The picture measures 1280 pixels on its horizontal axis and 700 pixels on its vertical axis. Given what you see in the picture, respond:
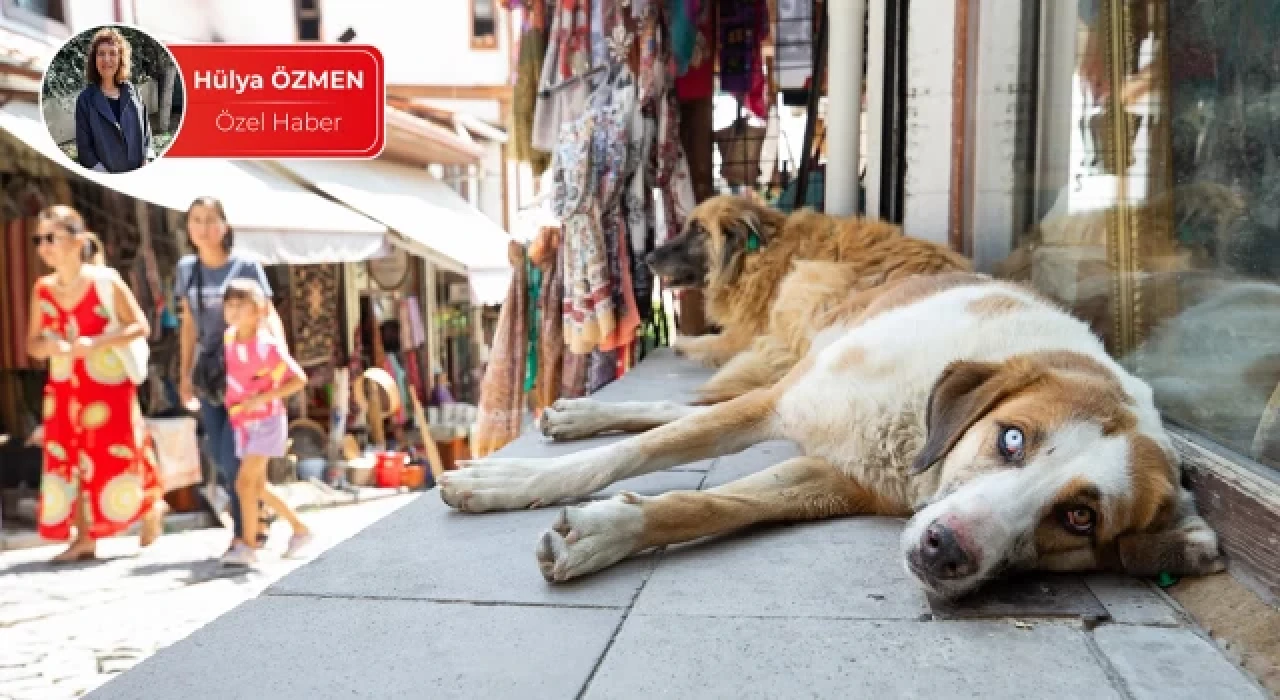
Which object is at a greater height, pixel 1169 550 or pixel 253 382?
pixel 1169 550

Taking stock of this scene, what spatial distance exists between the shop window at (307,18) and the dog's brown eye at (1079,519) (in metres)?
11.0

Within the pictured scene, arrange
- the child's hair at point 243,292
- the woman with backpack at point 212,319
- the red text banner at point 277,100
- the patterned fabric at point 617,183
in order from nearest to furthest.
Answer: the red text banner at point 277,100 < the patterned fabric at point 617,183 < the child's hair at point 243,292 < the woman with backpack at point 212,319

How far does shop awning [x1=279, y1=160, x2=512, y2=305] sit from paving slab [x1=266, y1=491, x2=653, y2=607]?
7096 millimetres

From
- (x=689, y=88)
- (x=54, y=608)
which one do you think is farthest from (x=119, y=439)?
(x=689, y=88)

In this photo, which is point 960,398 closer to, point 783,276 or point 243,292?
point 783,276

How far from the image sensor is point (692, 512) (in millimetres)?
1872

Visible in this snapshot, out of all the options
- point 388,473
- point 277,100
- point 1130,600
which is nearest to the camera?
point 1130,600

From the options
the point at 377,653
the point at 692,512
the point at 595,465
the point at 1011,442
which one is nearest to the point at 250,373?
the point at 595,465

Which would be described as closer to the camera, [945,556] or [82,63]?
[945,556]

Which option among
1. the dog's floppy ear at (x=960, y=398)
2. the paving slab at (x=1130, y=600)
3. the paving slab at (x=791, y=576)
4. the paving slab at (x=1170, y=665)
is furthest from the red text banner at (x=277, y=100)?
the paving slab at (x=1170, y=665)

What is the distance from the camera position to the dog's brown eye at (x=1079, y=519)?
5.38 ft

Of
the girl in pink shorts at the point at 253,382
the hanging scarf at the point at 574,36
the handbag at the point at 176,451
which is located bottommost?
the handbag at the point at 176,451

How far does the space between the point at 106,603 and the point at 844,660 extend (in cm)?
520

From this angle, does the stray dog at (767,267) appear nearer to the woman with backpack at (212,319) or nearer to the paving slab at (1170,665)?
the paving slab at (1170,665)
